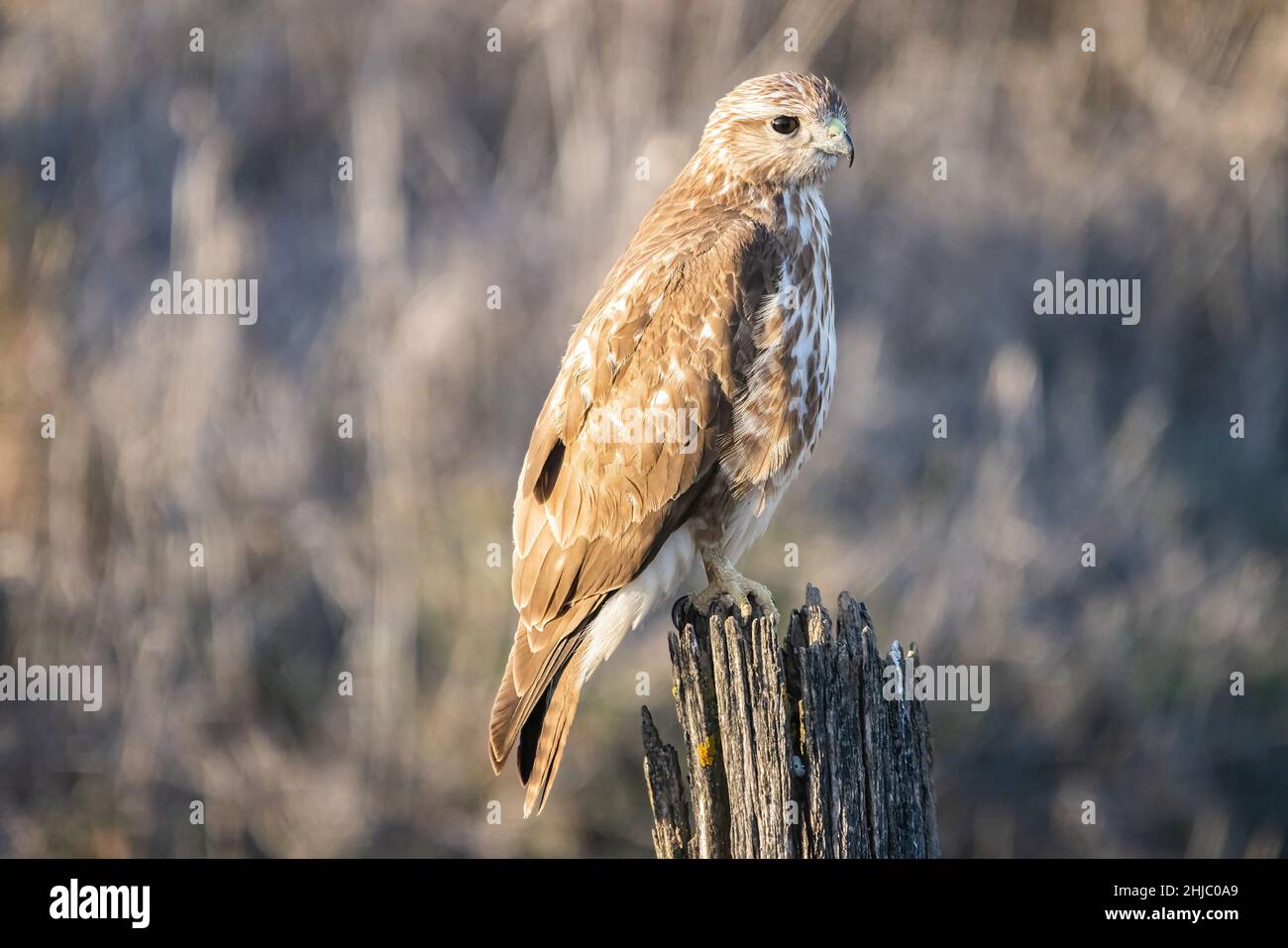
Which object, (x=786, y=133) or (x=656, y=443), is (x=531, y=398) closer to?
(x=786, y=133)

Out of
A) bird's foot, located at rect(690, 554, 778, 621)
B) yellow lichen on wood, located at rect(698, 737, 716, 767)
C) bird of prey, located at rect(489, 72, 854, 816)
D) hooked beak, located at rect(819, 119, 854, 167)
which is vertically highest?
hooked beak, located at rect(819, 119, 854, 167)

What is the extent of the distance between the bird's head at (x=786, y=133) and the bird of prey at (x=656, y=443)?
2.9 inches

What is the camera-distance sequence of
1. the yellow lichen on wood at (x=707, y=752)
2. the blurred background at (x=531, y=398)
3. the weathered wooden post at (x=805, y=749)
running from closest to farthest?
the weathered wooden post at (x=805, y=749) → the yellow lichen on wood at (x=707, y=752) → the blurred background at (x=531, y=398)

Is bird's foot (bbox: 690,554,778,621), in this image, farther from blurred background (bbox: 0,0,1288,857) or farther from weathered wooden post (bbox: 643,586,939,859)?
blurred background (bbox: 0,0,1288,857)

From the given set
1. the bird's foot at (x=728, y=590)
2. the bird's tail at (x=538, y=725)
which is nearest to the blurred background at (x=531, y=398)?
the bird's foot at (x=728, y=590)

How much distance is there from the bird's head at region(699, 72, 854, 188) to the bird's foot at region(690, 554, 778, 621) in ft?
3.78

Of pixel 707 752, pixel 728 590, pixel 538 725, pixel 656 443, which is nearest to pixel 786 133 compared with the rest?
pixel 656 443

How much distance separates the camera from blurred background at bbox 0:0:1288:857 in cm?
698

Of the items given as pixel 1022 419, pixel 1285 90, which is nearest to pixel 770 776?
pixel 1022 419

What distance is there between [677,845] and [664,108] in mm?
5058

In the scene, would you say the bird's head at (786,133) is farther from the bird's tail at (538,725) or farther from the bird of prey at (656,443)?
the bird's tail at (538,725)

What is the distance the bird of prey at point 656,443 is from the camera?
4430mm

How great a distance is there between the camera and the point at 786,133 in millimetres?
4730

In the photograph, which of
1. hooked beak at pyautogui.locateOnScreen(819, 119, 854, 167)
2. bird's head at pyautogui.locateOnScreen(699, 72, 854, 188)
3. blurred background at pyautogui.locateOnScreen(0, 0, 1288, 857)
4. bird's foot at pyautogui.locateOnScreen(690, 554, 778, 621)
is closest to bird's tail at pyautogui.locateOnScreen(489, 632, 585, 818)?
bird's foot at pyautogui.locateOnScreen(690, 554, 778, 621)
